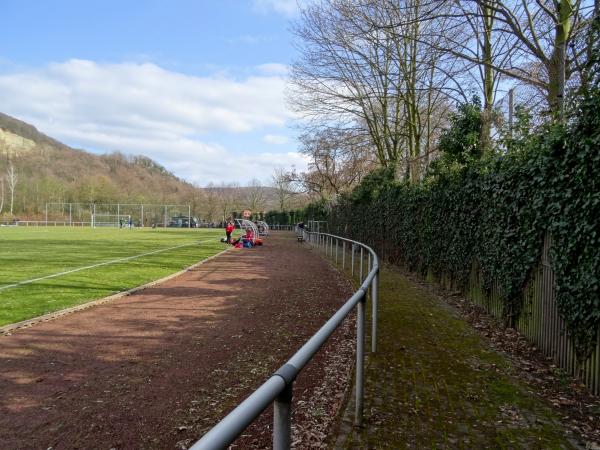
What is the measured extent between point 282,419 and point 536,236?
5195mm

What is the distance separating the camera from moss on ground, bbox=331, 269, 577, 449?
340cm

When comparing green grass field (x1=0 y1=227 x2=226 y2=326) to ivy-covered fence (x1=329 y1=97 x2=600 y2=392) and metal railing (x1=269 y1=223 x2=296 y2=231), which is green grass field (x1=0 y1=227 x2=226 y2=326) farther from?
metal railing (x1=269 y1=223 x2=296 y2=231)

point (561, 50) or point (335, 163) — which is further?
point (335, 163)

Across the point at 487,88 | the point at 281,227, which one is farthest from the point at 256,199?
the point at 487,88

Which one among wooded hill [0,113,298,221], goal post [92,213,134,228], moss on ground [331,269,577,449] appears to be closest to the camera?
moss on ground [331,269,577,449]

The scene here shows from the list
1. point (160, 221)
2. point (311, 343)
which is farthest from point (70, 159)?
point (311, 343)

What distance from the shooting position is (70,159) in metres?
115

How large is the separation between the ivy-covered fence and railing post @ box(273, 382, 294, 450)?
3.62 meters

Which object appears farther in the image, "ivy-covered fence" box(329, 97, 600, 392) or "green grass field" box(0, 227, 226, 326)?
"green grass field" box(0, 227, 226, 326)

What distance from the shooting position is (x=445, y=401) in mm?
4117

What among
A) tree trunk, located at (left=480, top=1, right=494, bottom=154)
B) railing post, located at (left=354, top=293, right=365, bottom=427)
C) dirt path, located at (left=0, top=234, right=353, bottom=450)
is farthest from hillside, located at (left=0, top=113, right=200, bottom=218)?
railing post, located at (left=354, top=293, right=365, bottom=427)

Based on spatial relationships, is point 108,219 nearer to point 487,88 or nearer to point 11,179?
point 11,179

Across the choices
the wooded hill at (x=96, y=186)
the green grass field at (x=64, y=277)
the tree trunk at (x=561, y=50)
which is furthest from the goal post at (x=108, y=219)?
the tree trunk at (x=561, y=50)

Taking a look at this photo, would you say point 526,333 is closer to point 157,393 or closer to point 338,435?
point 338,435
